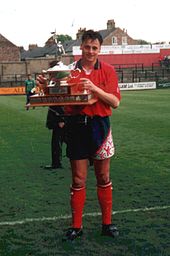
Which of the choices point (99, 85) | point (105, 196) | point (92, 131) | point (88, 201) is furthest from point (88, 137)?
point (88, 201)

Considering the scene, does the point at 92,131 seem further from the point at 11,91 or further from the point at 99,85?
the point at 11,91

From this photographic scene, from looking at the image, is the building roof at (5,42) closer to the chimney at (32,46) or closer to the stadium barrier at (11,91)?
the chimney at (32,46)

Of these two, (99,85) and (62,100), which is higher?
(99,85)

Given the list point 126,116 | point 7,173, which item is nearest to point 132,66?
point 126,116

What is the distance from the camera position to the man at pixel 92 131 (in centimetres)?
463

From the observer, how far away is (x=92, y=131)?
4.73 m

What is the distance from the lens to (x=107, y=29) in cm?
8631

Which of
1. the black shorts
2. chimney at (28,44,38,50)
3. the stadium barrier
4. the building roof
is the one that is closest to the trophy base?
the black shorts

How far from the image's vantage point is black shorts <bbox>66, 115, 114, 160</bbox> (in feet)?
15.5

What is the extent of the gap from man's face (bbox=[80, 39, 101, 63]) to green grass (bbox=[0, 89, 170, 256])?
1857mm

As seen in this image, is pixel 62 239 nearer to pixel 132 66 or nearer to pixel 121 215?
pixel 121 215

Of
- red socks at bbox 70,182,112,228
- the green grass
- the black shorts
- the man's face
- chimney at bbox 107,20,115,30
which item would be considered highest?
chimney at bbox 107,20,115,30

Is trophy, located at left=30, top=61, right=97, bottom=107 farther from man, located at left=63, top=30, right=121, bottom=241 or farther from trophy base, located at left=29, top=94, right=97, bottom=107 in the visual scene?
man, located at left=63, top=30, right=121, bottom=241

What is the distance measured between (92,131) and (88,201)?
1.88 m
